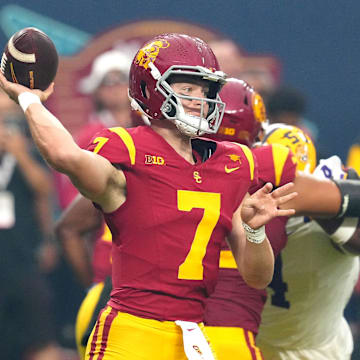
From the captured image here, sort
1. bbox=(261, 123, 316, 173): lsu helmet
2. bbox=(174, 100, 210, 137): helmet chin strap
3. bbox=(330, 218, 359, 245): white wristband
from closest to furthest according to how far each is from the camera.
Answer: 1. bbox=(174, 100, 210, 137): helmet chin strap
2. bbox=(330, 218, 359, 245): white wristband
3. bbox=(261, 123, 316, 173): lsu helmet

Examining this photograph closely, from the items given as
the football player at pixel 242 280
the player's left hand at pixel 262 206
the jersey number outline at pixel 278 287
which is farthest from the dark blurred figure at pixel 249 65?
the player's left hand at pixel 262 206

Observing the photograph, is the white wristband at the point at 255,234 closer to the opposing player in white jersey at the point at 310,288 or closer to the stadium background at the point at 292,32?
the opposing player in white jersey at the point at 310,288

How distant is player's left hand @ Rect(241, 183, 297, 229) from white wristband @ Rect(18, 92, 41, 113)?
0.75m

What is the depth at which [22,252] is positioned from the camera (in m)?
6.52

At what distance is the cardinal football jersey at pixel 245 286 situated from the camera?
412cm

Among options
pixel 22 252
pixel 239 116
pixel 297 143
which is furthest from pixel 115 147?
pixel 22 252

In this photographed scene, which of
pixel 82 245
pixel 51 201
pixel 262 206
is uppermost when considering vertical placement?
pixel 262 206

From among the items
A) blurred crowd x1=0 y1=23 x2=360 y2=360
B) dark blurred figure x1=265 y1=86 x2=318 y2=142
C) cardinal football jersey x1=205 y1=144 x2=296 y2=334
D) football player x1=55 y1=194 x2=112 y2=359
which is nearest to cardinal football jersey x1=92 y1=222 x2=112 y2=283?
Result: football player x1=55 y1=194 x2=112 y2=359

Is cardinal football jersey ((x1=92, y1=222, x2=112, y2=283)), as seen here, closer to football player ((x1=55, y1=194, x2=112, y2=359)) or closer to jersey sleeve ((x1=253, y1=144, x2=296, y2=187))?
football player ((x1=55, y1=194, x2=112, y2=359))

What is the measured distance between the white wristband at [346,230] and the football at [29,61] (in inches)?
54.6

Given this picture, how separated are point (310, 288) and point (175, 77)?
1539mm

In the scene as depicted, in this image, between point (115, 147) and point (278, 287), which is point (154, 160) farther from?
point (278, 287)

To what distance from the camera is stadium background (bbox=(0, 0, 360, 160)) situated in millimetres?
7211

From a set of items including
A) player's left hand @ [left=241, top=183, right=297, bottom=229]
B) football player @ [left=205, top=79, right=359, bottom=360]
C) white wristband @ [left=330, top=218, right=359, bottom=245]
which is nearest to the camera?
player's left hand @ [left=241, top=183, right=297, bottom=229]
